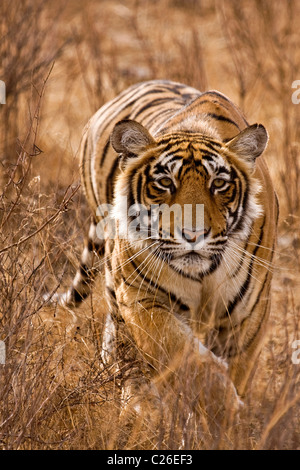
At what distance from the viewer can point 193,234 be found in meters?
3.03

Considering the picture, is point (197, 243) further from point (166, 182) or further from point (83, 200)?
point (83, 200)

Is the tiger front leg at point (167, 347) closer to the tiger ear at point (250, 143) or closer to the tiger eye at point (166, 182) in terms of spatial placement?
the tiger eye at point (166, 182)

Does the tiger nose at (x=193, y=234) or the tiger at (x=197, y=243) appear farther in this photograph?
the tiger at (x=197, y=243)

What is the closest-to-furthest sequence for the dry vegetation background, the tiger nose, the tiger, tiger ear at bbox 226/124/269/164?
the dry vegetation background → the tiger nose → the tiger → tiger ear at bbox 226/124/269/164

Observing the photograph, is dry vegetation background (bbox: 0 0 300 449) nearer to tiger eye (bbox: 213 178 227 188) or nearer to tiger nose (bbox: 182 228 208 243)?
tiger nose (bbox: 182 228 208 243)

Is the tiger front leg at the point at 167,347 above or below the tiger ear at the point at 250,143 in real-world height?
below

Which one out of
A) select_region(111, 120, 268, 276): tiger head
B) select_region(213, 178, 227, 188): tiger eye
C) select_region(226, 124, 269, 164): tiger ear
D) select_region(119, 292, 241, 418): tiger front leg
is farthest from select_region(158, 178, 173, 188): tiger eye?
select_region(119, 292, 241, 418): tiger front leg

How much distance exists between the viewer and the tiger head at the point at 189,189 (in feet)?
10.1

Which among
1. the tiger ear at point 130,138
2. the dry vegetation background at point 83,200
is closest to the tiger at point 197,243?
the tiger ear at point 130,138

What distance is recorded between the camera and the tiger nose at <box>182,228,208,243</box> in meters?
3.03

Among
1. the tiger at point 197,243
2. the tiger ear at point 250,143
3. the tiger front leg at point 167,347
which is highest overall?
the tiger ear at point 250,143

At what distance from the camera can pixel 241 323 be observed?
3.40m

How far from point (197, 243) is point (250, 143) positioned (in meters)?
0.52

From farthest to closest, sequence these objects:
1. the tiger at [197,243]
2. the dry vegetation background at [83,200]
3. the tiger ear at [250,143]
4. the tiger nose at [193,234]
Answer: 1. the tiger ear at [250,143]
2. the tiger at [197,243]
3. the tiger nose at [193,234]
4. the dry vegetation background at [83,200]
